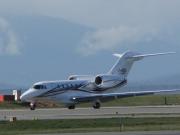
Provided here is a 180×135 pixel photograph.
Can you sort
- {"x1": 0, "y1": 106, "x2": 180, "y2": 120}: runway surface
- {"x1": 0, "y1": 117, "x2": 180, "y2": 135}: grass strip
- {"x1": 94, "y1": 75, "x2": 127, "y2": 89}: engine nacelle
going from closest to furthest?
1. {"x1": 0, "y1": 117, "x2": 180, "y2": 135}: grass strip
2. {"x1": 0, "y1": 106, "x2": 180, "y2": 120}: runway surface
3. {"x1": 94, "y1": 75, "x2": 127, "y2": 89}: engine nacelle

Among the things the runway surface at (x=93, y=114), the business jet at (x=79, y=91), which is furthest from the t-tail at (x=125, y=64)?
the runway surface at (x=93, y=114)

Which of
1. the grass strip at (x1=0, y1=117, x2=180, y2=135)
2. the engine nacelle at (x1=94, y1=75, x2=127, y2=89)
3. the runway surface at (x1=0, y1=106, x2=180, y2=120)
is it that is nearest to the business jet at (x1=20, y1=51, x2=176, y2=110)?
the engine nacelle at (x1=94, y1=75, x2=127, y2=89)

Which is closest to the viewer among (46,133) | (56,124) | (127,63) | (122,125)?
(46,133)

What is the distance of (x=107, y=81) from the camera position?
75562 mm

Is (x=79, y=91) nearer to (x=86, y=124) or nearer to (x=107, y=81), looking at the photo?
(x=107, y=81)

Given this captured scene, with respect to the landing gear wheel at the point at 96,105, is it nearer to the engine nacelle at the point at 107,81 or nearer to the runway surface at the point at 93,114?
the engine nacelle at the point at 107,81

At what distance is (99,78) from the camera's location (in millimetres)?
74625

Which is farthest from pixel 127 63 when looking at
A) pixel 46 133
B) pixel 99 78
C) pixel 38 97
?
pixel 46 133

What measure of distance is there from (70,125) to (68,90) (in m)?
29.0

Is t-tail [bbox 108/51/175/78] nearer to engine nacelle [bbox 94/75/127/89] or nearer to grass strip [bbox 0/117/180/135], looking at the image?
engine nacelle [bbox 94/75/127/89]

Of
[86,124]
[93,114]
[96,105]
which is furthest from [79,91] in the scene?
[86,124]

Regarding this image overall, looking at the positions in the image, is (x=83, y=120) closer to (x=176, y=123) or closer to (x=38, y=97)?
(x=176, y=123)

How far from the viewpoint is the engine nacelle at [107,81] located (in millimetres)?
74875

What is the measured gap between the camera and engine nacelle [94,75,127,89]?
246ft
